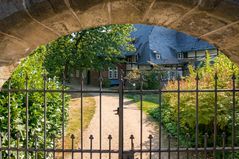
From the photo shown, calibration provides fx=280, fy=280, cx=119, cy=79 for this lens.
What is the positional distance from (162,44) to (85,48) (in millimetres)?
11057

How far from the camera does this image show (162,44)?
27.8 metres

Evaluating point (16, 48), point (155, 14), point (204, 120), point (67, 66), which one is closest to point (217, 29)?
point (155, 14)

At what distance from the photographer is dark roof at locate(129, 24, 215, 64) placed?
26.2m

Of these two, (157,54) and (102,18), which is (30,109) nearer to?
(102,18)

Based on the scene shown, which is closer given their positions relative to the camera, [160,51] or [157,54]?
[157,54]

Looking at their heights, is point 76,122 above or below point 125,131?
above

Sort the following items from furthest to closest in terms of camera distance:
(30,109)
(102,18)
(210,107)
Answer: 1. (210,107)
2. (30,109)
3. (102,18)

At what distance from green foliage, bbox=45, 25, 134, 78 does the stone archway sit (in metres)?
15.6

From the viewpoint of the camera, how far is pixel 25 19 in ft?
6.14

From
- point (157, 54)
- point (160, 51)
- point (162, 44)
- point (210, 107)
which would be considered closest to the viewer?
point (210, 107)

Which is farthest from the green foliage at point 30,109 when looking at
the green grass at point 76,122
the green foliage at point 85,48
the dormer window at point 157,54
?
the dormer window at point 157,54

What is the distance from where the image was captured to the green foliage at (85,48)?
18.1 metres

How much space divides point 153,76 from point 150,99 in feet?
16.0

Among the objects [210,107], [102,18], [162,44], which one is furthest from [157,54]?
[102,18]
